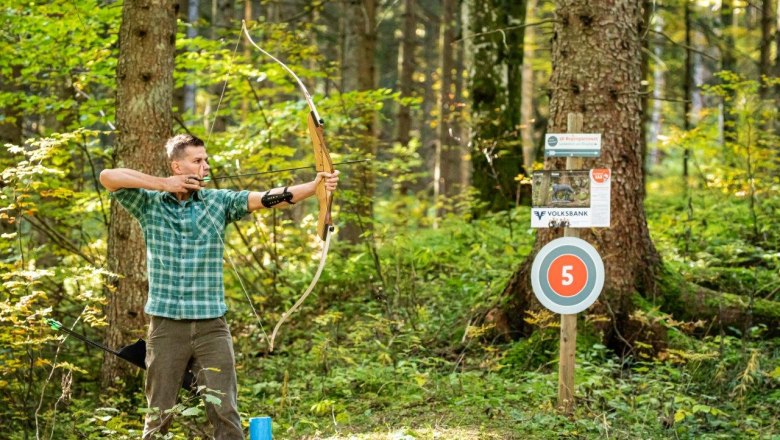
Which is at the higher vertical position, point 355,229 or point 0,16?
point 0,16

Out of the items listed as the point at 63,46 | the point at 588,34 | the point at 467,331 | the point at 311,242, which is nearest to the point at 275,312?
the point at 311,242

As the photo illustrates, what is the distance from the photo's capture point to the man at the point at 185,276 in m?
4.24

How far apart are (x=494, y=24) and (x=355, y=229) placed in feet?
11.2

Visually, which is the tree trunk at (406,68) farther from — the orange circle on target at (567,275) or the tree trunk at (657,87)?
the orange circle on target at (567,275)

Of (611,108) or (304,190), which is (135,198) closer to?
(304,190)

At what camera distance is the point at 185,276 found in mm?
4289

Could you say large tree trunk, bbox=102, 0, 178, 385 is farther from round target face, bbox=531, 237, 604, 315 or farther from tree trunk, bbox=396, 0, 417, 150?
tree trunk, bbox=396, 0, 417, 150

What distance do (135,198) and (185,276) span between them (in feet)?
1.62

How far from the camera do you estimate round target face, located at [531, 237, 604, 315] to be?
5250mm

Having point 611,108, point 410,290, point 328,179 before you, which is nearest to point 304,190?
point 328,179

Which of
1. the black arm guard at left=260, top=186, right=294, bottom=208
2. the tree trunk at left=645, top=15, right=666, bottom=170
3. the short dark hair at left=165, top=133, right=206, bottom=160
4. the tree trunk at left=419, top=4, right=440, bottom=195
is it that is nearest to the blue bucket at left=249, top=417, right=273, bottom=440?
the black arm guard at left=260, top=186, right=294, bottom=208

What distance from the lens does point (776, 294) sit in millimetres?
7371

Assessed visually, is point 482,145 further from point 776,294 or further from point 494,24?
point 776,294

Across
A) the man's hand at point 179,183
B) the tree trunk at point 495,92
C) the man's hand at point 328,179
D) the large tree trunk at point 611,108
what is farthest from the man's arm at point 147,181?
the tree trunk at point 495,92
